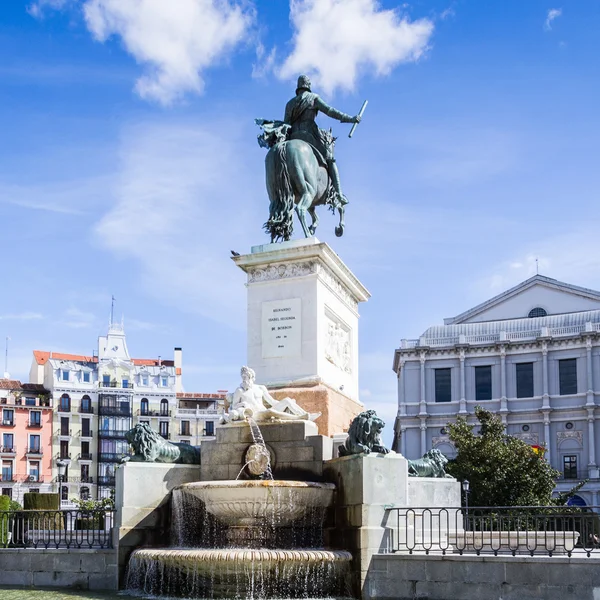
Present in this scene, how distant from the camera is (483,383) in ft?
265

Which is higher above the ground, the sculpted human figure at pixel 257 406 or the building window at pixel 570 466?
the sculpted human figure at pixel 257 406

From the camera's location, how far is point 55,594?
1370cm

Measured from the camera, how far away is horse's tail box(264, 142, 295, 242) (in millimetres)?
17469

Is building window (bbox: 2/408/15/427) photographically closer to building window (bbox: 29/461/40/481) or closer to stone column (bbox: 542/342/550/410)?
building window (bbox: 29/461/40/481)

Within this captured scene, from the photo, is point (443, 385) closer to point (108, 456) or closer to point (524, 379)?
point (524, 379)

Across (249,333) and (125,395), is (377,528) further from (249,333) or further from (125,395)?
(125,395)

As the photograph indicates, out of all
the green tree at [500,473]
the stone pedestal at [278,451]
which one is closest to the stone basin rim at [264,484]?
the stone pedestal at [278,451]

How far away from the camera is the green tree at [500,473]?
38156mm

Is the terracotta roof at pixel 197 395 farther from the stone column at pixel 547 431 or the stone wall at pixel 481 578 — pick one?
the stone wall at pixel 481 578

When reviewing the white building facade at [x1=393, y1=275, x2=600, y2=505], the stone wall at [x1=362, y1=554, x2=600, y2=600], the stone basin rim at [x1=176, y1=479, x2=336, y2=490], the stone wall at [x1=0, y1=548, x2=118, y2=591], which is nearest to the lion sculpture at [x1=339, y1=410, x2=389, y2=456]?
the stone basin rim at [x1=176, y1=479, x2=336, y2=490]

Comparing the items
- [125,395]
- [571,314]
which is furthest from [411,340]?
[125,395]

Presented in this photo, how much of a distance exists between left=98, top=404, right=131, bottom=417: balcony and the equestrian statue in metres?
72.4

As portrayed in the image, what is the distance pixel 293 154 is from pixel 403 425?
218 ft

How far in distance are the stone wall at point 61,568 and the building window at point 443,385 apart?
68310 mm
